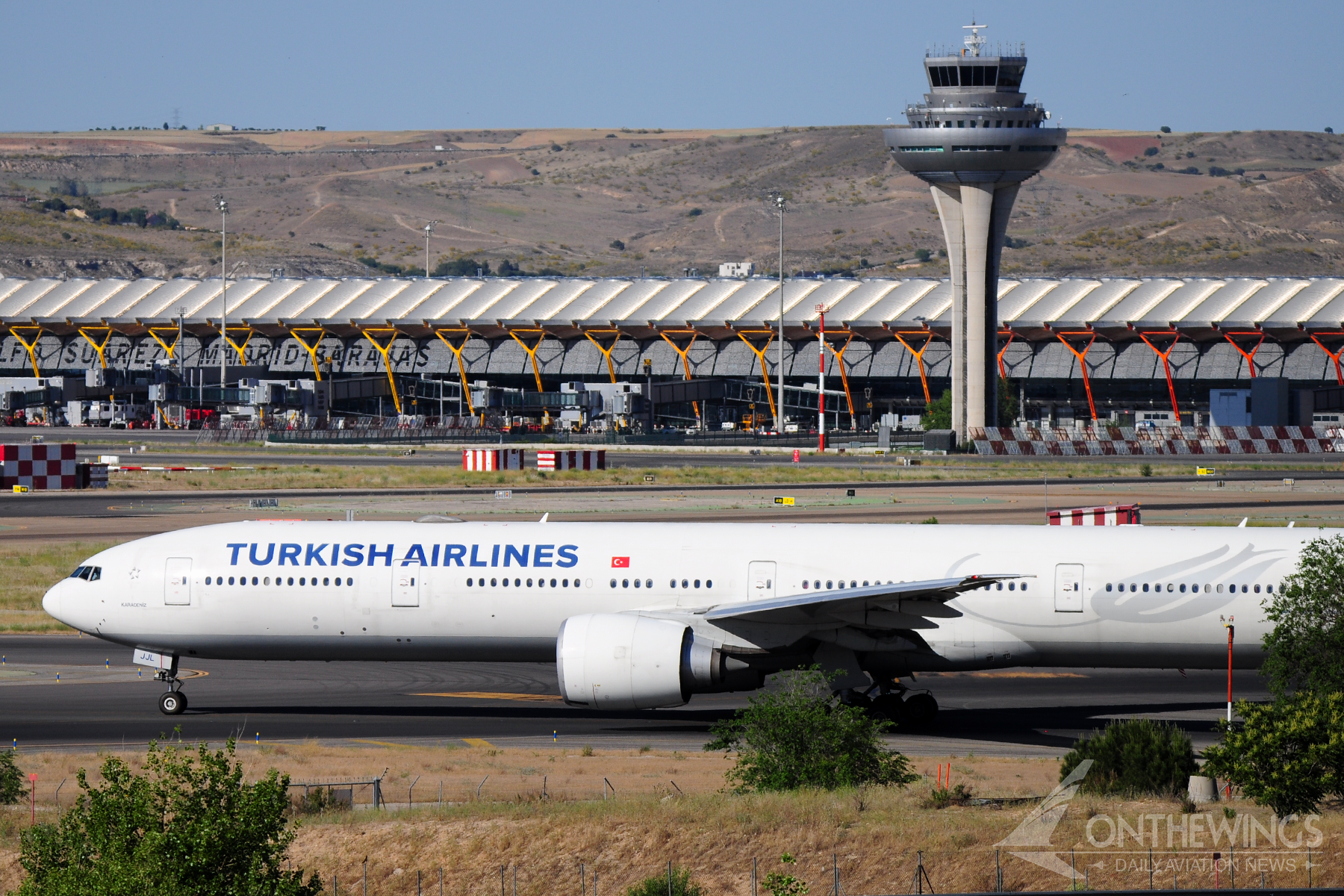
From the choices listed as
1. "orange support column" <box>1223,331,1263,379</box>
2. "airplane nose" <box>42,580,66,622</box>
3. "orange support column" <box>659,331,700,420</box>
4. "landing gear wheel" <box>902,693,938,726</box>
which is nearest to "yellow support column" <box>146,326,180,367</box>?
"orange support column" <box>659,331,700,420</box>

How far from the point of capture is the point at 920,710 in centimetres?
3102

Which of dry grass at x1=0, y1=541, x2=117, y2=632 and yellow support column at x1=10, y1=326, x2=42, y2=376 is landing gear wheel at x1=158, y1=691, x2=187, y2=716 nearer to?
dry grass at x1=0, y1=541, x2=117, y2=632

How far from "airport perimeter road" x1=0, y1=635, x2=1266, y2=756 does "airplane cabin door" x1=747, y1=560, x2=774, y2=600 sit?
308 cm

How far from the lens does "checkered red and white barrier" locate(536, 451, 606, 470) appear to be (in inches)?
3659

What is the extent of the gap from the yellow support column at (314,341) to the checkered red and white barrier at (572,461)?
72.6m

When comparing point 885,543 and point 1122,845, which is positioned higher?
point 885,543

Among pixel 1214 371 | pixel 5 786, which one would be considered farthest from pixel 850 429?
pixel 5 786

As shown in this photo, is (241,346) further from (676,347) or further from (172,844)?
(172,844)

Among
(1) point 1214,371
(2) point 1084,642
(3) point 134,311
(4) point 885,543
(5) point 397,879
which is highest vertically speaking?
(3) point 134,311

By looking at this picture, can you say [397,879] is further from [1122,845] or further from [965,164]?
[965,164]

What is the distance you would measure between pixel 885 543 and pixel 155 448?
95.5 metres

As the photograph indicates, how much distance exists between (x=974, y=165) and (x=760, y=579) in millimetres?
96601

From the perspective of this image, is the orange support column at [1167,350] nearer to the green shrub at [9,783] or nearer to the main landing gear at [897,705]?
the main landing gear at [897,705]

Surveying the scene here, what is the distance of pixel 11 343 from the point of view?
176875 millimetres
